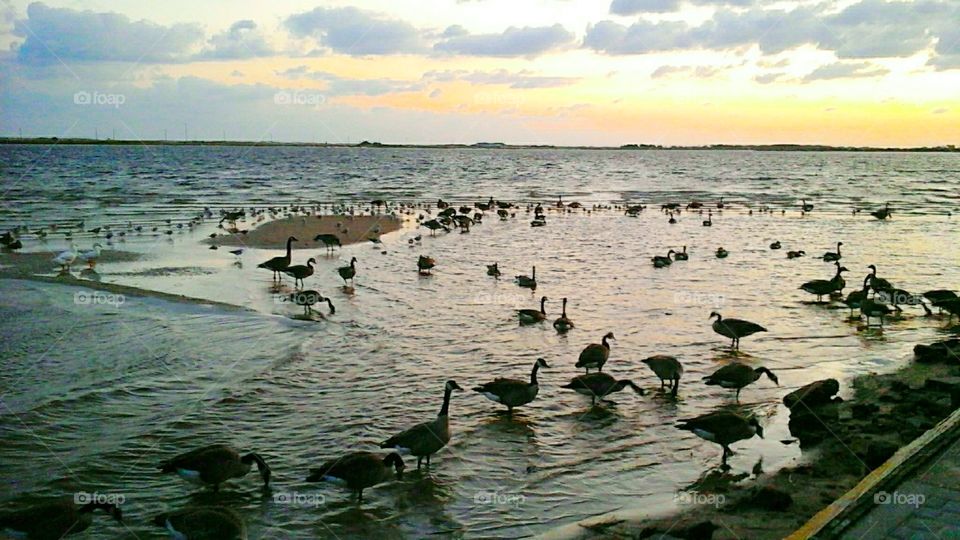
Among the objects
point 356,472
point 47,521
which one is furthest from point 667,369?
point 47,521

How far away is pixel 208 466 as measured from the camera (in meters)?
8.31

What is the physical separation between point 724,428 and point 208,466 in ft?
20.2

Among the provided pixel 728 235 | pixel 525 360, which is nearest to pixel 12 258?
pixel 525 360

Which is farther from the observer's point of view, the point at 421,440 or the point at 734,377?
the point at 734,377

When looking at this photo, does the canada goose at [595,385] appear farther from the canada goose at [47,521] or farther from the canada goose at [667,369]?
the canada goose at [47,521]

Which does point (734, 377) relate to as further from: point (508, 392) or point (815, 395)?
point (508, 392)

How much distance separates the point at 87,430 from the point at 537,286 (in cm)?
1333

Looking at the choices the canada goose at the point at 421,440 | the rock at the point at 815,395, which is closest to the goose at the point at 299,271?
the canada goose at the point at 421,440

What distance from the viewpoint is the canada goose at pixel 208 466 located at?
8.27m

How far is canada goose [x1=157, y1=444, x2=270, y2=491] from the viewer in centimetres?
827

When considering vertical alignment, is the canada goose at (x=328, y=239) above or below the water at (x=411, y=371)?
above

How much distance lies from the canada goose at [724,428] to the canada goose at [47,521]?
22.5ft

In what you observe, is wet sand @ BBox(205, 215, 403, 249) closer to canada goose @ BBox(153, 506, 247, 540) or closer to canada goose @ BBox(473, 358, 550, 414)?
canada goose @ BBox(473, 358, 550, 414)

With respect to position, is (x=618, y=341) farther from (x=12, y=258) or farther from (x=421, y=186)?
(x=421, y=186)
